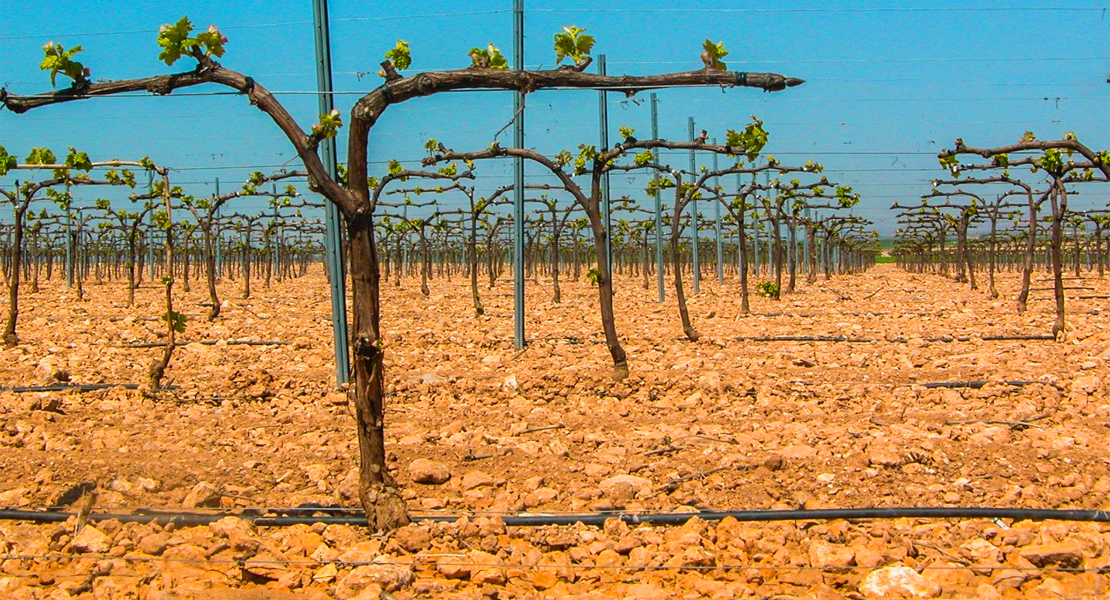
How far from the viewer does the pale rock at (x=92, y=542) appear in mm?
4379

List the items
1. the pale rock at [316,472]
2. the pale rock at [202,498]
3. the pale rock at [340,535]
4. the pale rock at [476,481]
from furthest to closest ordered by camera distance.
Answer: the pale rock at [316,472] < the pale rock at [476,481] < the pale rock at [202,498] < the pale rock at [340,535]

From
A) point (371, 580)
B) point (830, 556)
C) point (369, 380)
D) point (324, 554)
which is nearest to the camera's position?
point (371, 580)

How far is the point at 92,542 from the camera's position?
174 inches

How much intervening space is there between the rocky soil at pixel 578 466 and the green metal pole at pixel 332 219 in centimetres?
43

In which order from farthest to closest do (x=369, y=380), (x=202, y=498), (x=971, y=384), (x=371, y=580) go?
(x=971, y=384) → (x=202, y=498) → (x=369, y=380) → (x=371, y=580)

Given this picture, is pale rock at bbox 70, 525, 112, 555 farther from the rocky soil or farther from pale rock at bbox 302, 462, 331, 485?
pale rock at bbox 302, 462, 331, 485

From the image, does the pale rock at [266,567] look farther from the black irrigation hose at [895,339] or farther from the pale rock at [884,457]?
the black irrigation hose at [895,339]

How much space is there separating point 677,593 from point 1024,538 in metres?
1.60

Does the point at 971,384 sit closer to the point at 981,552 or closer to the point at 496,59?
the point at 981,552

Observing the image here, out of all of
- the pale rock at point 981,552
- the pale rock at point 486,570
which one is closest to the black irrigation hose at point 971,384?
the pale rock at point 981,552

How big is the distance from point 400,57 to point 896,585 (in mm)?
3160

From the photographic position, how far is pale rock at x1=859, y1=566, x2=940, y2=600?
12.5 feet

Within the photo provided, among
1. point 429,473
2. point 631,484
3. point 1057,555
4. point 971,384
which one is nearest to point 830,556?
point 1057,555

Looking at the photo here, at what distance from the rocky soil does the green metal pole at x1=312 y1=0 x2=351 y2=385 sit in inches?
16.8
